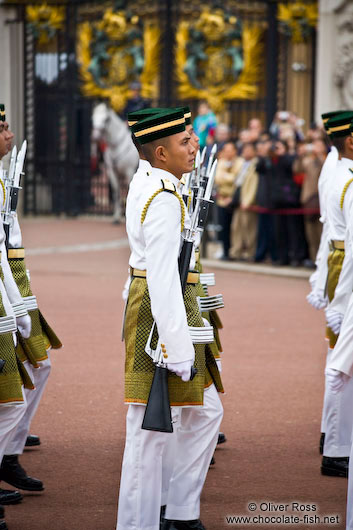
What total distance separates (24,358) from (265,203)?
8.65m

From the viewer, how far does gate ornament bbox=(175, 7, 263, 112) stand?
18.6 metres

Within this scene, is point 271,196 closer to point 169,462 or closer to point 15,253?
point 15,253

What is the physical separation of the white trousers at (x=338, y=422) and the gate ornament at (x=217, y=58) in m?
14.0

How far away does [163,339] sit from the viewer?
12.5ft

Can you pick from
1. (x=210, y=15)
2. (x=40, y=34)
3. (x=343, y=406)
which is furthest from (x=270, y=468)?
(x=40, y=34)

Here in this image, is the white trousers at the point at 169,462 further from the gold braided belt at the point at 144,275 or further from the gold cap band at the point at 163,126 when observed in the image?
the gold cap band at the point at 163,126

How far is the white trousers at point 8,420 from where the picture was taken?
14.1ft

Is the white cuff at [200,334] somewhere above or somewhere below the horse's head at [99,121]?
below

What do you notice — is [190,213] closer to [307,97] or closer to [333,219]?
[333,219]


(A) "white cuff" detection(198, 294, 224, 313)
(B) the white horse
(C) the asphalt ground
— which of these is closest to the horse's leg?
(B) the white horse

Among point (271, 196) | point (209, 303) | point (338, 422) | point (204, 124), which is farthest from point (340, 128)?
point (204, 124)

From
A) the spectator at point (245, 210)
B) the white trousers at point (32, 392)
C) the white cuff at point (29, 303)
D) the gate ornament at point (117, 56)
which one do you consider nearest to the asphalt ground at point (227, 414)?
the white trousers at point (32, 392)

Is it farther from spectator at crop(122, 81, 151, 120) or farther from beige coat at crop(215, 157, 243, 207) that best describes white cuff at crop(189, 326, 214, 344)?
spectator at crop(122, 81, 151, 120)

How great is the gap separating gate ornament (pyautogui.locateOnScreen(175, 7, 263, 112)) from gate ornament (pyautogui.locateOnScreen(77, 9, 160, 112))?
556 mm
